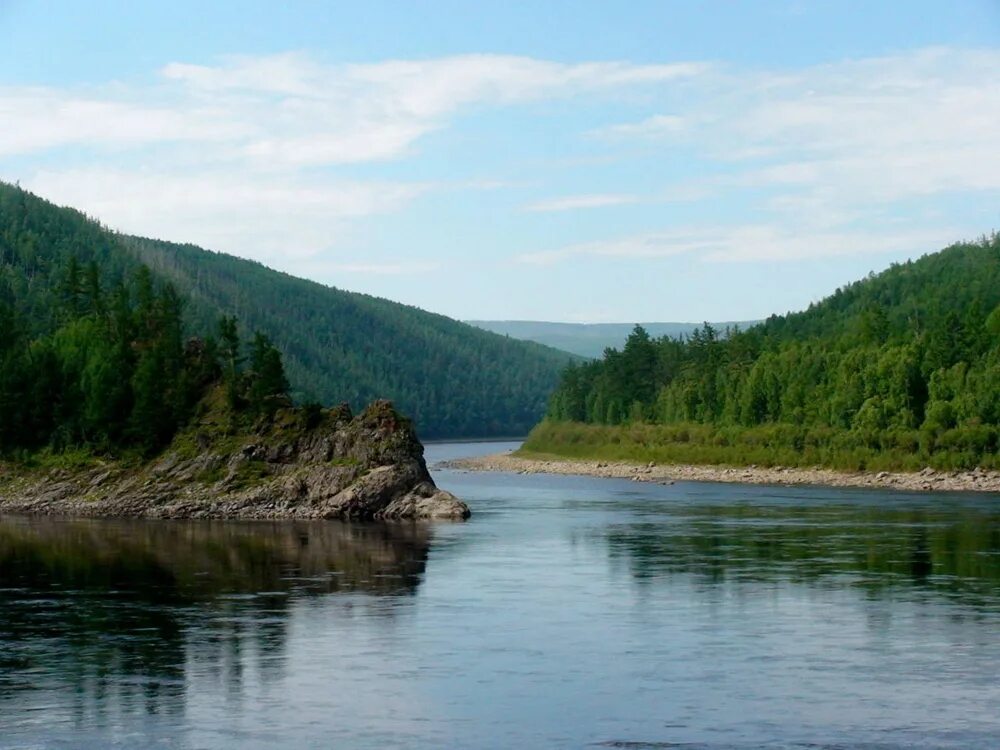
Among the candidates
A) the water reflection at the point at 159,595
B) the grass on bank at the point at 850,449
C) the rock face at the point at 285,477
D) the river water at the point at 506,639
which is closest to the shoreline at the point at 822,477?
the grass on bank at the point at 850,449

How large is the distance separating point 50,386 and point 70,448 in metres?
6.77

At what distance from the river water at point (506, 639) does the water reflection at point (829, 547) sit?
1.21 feet

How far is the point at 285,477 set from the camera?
116 m

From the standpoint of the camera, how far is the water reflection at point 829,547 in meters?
69.9

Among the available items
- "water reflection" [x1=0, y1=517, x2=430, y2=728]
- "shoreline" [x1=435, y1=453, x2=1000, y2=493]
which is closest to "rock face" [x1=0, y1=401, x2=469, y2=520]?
"water reflection" [x1=0, y1=517, x2=430, y2=728]

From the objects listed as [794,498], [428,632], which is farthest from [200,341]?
[428,632]

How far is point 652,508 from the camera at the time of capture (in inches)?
4882

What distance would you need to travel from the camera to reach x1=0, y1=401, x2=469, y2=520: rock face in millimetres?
112750

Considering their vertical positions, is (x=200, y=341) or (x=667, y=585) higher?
(x=200, y=341)

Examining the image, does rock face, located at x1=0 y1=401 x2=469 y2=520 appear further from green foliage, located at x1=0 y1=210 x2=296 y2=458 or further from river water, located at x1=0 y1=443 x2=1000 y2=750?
river water, located at x1=0 y1=443 x2=1000 y2=750

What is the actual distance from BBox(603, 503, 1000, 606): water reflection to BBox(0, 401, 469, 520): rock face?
60.0 feet

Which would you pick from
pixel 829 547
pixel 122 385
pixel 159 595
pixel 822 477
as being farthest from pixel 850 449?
pixel 159 595

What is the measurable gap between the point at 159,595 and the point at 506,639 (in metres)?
20.9

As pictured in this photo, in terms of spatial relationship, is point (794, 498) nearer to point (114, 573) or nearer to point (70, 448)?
point (70, 448)
